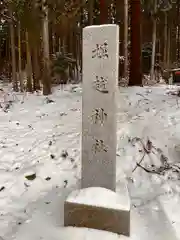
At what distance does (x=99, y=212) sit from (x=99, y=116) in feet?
3.62

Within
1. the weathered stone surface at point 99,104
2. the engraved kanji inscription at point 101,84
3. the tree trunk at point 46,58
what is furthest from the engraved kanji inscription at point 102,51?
the tree trunk at point 46,58

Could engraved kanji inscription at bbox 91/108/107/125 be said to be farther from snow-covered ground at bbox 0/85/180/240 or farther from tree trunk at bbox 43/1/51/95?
tree trunk at bbox 43/1/51/95

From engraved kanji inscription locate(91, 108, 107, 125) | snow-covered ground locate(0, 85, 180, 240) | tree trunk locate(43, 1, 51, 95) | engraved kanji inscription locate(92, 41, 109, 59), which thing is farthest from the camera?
Answer: tree trunk locate(43, 1, 51, 95)

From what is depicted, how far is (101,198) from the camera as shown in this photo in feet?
11.7

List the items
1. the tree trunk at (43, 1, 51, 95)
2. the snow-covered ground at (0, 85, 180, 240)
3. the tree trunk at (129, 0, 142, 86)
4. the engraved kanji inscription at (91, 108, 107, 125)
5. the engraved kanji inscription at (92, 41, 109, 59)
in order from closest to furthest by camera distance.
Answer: the engraved kanji inscription at (92, 41, 109, 59)
the engraved kanji inscription at (91, 108, 107, 125)
the snow-covered ground at (0, 85, 180, 240)
the tree trunk at (129, 0, 142, 86)
the tree trunk at (43, 1, 51, 95)

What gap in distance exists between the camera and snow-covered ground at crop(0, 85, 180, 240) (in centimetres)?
373

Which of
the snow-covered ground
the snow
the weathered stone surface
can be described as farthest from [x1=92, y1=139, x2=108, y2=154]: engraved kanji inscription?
the snow-covered ground

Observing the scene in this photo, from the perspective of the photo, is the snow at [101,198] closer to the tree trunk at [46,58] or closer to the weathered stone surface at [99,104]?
the weathered stone surface at [99,104]

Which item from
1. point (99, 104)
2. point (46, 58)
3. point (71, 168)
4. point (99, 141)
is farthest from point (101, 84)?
point (46, 58)

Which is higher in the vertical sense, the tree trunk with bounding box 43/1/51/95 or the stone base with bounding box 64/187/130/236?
the tree trunk with bounding box 43/1/51/95

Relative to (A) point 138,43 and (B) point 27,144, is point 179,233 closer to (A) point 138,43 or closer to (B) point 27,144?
(B) point 27,144

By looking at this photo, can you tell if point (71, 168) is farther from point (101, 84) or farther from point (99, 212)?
point (101, 84)

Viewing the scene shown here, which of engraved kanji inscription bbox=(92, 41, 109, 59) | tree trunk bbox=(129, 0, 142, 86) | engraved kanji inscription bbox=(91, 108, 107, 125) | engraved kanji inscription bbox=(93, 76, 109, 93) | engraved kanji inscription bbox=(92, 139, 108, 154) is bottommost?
engraved kanji inscription bbox=(92, 139, 108, 154)

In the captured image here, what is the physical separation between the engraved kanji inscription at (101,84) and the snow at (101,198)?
3.92ft
